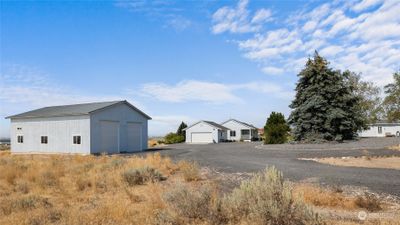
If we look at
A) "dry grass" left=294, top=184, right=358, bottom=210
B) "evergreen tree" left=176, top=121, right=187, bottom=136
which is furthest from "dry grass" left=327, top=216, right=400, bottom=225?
"evergreen tree" left=176, top=121, right=187, bottom=136

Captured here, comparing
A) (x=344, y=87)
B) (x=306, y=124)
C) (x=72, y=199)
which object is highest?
(x=344, y=87)

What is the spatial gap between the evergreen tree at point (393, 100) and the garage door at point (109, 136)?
43659mm

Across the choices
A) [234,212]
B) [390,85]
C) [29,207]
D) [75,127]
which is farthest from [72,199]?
[390,85]

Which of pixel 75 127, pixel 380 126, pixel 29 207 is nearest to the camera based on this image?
pixel 29 207

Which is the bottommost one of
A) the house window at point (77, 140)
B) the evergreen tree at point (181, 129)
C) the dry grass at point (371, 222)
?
the dry grass at point (371, 222)

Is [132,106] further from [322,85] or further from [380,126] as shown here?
[380,126]

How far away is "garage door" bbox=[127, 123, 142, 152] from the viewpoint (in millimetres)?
36000

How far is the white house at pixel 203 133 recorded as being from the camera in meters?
61.3

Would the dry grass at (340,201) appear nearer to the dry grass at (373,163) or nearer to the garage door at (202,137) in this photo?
the dry grass at (373,163)

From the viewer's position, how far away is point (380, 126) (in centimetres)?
6631

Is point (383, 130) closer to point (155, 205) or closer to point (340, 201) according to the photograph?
point (340, 201)

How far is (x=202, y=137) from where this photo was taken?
6184 cm

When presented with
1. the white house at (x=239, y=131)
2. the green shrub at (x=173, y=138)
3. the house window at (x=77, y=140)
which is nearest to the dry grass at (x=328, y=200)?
the house window at (x=77, y=140)

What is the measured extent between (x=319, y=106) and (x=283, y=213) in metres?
30.1
